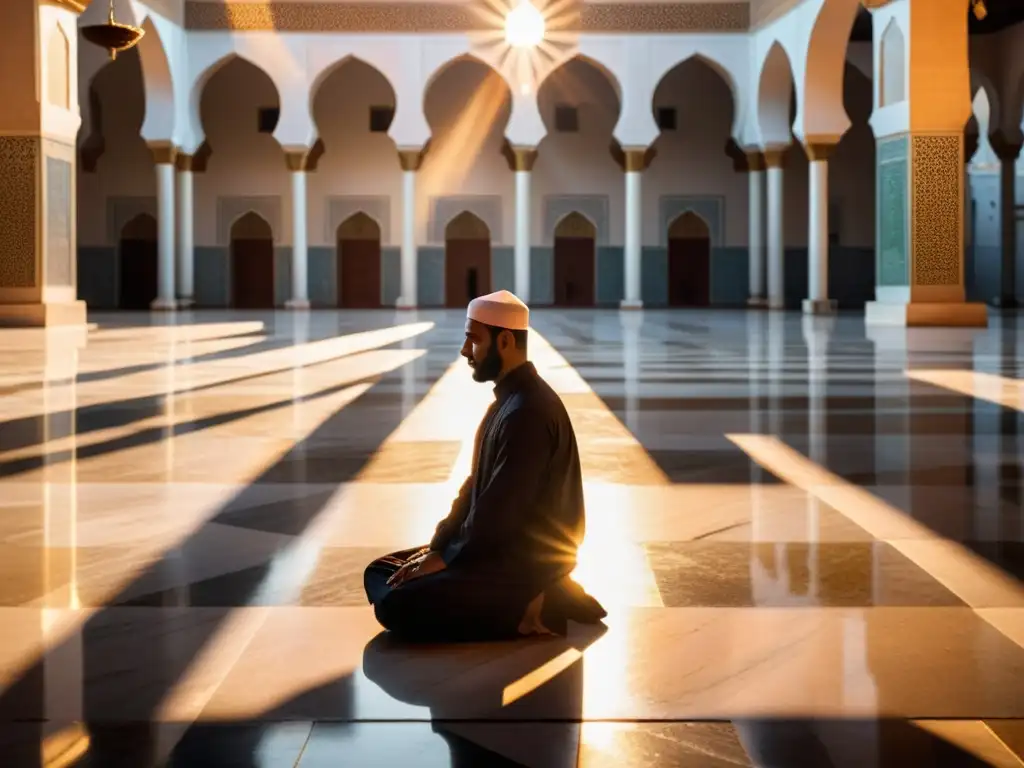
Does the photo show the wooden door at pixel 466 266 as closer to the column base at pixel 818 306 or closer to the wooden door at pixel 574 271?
the wooden door at pixel 574 271

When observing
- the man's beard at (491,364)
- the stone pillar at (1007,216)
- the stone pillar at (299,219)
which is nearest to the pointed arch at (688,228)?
the stone pillar at (1007,216)

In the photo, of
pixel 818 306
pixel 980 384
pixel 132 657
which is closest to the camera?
pixel 132 657

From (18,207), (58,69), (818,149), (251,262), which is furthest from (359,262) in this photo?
(18,207)

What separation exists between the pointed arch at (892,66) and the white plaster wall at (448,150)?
26.2 ft

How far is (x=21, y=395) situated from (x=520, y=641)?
4.19 metres

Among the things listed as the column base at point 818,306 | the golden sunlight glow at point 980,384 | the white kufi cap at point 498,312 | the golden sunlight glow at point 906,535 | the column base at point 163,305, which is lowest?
the golden sunlight glow at point 906,535

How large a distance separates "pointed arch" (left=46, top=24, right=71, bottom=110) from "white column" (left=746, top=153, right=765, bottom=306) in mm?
9841

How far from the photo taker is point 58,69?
462 inches

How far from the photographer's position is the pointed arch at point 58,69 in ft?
37.8

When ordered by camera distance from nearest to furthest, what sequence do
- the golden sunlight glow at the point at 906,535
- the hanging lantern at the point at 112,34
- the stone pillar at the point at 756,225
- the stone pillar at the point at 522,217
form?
1. the golden sunlight glow at the point at 906,535
2. the hanging lantern at the point at 112,34
3. the stone pillar at the point at 522,217
4. the stone pillar at the point at 756,225

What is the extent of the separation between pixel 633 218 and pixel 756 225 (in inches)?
84.8

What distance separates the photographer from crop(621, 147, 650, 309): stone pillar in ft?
58.4

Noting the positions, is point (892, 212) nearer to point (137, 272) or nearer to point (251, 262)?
point (251, 262)

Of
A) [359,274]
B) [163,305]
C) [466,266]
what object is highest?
[466,266]
